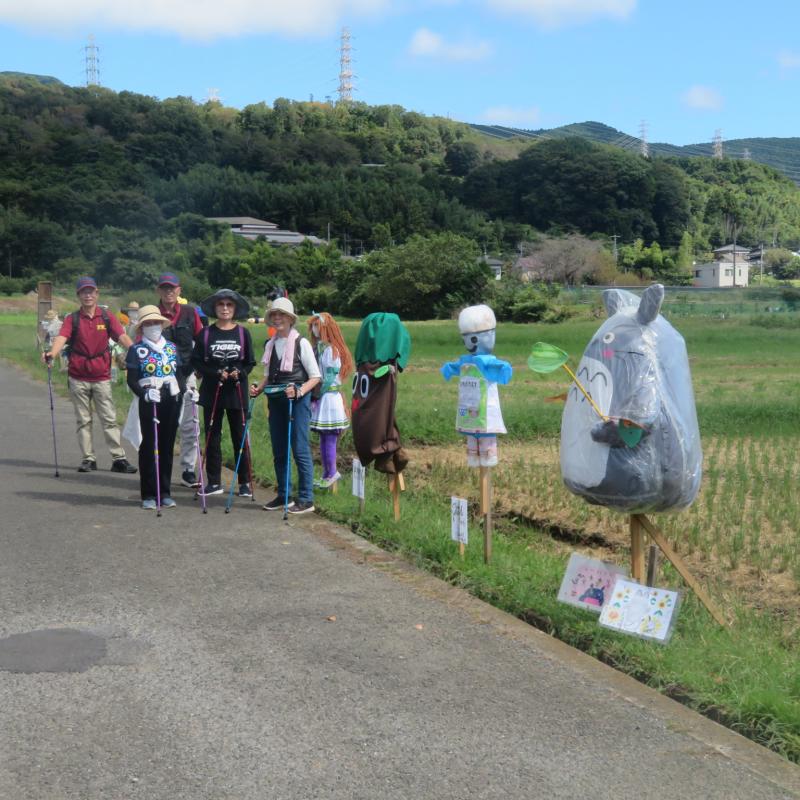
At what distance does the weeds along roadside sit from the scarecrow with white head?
0.75 metres

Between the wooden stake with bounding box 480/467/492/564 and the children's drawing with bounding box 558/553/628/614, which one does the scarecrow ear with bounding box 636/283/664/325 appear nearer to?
the children's drawing with bounding box 558/553/628/614

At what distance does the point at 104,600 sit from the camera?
6.17 meters

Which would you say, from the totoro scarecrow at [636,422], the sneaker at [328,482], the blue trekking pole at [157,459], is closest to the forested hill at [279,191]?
the sneaker at [328,482]

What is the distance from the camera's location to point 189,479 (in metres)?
10.5

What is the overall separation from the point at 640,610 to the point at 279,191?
132 m

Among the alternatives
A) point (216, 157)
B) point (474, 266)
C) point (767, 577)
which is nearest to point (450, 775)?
point (767, 577)

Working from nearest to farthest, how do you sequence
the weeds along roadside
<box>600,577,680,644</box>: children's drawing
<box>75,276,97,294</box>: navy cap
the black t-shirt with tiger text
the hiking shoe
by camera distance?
the weeds along roadside
<box>600,577,680,644</box>: children's drawing
the black t-shirt with tiger text
<box>75,276,97,294</box>: navy cap
the hiking shoe

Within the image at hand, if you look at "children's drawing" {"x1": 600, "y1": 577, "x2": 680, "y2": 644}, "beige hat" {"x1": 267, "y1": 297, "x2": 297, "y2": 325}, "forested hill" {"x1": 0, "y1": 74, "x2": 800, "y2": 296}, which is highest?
"forested hill" {"x1": 0, "y1": 74, "x2": 800, "y2": 296}

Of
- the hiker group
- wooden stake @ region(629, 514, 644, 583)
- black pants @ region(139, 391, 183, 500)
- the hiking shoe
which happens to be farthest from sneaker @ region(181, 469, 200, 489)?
wooden stake @ region(629, 514, 644, 583)

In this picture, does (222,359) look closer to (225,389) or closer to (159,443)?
(225,389)

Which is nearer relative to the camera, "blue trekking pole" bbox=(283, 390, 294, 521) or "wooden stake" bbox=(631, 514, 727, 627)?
"wooden stake" bbox=(631, 514, 727, 627)

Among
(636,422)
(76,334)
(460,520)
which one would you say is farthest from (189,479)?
(636,422)

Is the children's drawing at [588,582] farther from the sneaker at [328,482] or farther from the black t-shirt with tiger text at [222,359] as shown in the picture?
the black t-shirt with tiger text at [222,359]

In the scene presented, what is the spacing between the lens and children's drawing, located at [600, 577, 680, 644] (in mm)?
5238
